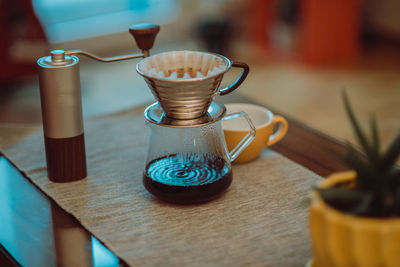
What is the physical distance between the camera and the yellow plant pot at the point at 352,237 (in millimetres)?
574

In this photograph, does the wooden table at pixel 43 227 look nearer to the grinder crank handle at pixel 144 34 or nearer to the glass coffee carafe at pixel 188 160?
the glass coffee carafe at pixel 188 160

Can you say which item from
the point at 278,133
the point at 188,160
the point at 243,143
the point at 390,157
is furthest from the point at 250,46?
the point at 390,157

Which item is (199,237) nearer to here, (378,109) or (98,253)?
(98,253)

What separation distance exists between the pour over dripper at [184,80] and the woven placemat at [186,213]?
0.55 feet

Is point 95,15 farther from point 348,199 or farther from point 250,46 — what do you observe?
point 348,199

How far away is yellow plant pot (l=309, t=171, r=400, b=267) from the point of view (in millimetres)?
574

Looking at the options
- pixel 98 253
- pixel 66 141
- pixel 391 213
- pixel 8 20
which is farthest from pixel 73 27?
pixel 391 213

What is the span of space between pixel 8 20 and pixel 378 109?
5.90 feet

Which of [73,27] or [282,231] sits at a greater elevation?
[282,231]

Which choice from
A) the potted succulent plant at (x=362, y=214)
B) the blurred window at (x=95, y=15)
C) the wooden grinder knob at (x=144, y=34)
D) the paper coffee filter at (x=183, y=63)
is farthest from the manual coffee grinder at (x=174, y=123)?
the blurred window at (x=95, y=15)

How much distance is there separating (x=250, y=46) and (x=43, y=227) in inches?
108

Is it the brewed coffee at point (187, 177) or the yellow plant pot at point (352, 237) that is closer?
the yellow plant pot at point (352, 237)

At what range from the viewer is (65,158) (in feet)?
3.14

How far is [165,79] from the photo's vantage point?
0.77 meters
